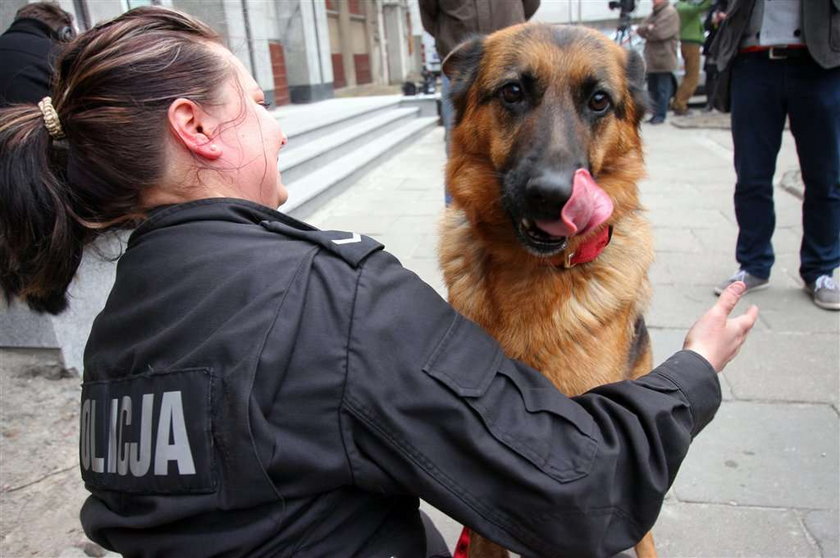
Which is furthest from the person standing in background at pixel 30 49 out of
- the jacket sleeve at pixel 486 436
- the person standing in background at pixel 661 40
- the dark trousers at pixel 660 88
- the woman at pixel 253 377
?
the dark trousers at pixel 660 88

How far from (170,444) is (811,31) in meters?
3.72

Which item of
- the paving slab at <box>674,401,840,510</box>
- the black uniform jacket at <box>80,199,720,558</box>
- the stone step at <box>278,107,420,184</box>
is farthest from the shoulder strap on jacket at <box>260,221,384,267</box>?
the stone step at <box>278,107,420,184</box>

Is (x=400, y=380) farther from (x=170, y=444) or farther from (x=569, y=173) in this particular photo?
(x=569, y=173)

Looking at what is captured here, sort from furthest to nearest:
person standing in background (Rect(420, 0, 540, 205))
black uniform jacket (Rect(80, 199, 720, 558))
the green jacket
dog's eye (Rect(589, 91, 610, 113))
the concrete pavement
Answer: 1. the green jacket
2. person standing in background (Rect(420, 0, 540, 205))
3. the concrete pavement
4. dog's eye (Rect(589, 91, 610, 113))
5. black uniform jacket (Rect(80, 199, 720, 558))

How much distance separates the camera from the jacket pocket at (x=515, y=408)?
3.13 ft

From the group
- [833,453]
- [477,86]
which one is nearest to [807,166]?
[833,453]

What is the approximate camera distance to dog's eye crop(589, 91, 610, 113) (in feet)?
6.12

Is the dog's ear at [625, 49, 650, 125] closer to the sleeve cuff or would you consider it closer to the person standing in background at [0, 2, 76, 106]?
the sleeve cuff

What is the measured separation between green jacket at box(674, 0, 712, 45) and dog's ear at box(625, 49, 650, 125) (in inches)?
437

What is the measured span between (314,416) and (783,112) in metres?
3.71

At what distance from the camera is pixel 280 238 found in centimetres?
103

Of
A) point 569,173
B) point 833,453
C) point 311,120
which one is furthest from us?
point 311,120

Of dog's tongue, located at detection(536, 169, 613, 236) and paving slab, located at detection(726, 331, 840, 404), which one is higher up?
dog's tongue, located at detection(536, 169, 613, 236)

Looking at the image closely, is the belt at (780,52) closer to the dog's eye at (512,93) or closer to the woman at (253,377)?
the dog's eye at (512,93)
